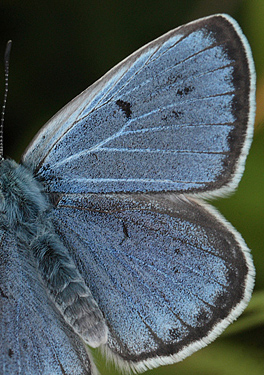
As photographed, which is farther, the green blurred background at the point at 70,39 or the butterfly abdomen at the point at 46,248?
the green blurred background at the point at 70,39

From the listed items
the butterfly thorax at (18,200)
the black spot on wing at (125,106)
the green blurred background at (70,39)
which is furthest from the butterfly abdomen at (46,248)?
the green blurred background at (70,39)

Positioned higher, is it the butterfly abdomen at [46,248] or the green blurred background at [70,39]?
the green blurred background at [70,39]

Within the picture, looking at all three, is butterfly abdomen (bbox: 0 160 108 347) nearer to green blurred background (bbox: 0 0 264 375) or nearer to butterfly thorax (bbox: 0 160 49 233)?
butterfly thorax (bbox: 0 160 49 233)

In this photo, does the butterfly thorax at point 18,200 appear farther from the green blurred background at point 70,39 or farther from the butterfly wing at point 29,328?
the green blurred background at point 70,39

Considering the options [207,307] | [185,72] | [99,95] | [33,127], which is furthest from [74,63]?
[207,307]

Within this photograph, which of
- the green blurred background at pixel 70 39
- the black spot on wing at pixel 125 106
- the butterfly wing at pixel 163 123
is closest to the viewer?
the butterfly wing at pixel 163 123

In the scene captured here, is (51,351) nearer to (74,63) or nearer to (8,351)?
(8,351)

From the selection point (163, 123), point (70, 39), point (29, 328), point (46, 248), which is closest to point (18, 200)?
point (46, 248)
